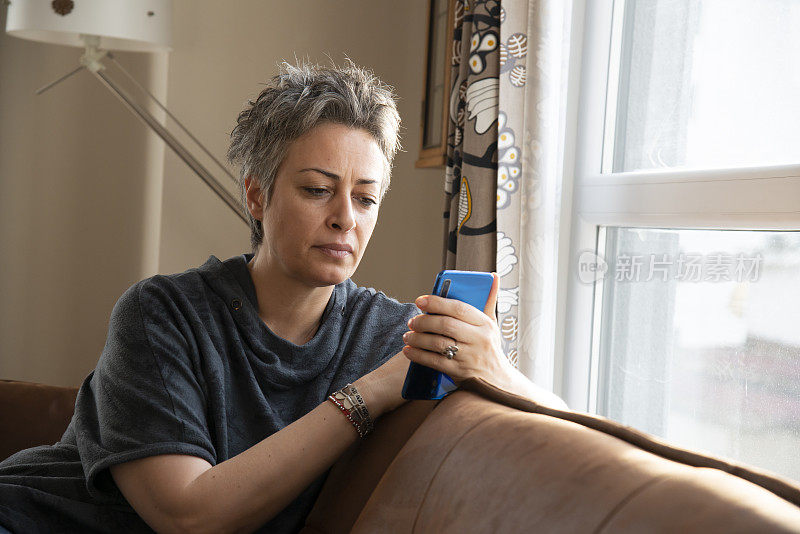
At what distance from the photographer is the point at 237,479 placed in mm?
1119

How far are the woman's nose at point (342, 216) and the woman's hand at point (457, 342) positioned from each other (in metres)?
0.25

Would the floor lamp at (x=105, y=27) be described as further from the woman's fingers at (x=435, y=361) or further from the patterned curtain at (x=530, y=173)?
the woman's fingers at (x=435, y=361)

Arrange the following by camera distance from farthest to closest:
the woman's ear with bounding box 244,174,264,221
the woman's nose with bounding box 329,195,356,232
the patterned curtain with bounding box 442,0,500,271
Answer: the patterned curtain with bounding box 442,0,500,271 < the woman's ear with bounding box 244,174,264,221 < the woman's nose with bounding box 329,195,356,232

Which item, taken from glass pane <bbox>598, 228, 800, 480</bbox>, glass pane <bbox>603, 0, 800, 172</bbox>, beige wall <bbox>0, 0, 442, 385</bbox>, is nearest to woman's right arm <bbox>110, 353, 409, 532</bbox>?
glass pane <bbox>598, 228, 800, 480</bbox>

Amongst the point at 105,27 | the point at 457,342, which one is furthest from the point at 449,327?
the point at 105,27

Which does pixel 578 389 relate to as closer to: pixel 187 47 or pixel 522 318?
pixel 522 318

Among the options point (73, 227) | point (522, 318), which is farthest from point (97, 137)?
point (522, 318)

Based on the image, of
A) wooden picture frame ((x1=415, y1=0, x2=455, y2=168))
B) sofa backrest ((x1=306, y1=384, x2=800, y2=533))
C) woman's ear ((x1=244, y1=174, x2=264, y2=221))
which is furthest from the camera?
wooden picture frame ((x1=415, y1=0, x2=455, y2=168))

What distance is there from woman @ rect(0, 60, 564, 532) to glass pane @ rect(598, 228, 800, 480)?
0.64 metres

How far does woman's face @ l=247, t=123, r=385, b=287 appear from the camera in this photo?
131 cm

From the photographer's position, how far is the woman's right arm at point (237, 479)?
3.63ft

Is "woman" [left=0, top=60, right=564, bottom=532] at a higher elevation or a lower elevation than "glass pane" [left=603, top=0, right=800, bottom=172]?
lower

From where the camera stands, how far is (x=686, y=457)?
2.38 feet

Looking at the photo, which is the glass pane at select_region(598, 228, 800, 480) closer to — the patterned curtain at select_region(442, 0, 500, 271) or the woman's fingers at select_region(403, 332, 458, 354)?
the patterned curtain at select_region(442, 0, 500, 271)
